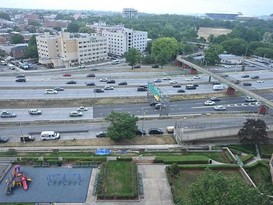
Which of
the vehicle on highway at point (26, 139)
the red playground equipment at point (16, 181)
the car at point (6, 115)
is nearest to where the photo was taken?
the red playground equipment at point (16, 181)

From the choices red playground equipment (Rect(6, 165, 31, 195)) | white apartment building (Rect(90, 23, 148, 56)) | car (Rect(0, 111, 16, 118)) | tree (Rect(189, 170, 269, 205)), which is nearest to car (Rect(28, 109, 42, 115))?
car (Rect(0, 111, 16, 118))

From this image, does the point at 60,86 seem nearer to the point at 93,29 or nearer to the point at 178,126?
the point at 178,126

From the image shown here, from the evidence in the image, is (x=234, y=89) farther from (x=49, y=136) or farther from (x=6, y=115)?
(x=6, y=115)

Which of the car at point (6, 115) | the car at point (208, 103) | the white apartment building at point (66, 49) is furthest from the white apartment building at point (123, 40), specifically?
the car at point (6, 115)

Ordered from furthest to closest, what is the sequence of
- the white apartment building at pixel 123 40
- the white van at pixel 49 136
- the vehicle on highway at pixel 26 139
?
the white apartment building at pixel 123 40 < the white van at pixel 49 136 < the vehicle on highway at pixel 26 139

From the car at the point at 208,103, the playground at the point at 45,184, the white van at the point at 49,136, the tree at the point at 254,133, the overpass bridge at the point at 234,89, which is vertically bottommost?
the playground at the point at 45,184

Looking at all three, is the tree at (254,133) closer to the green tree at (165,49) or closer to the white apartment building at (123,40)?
the green tree at (165,49)

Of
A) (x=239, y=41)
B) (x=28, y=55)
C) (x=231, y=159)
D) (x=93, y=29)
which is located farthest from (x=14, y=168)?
(x=93, y=29)

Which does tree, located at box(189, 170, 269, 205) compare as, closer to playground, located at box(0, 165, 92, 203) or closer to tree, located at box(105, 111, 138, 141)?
playground, located at box(0, 165, 92, 203)
